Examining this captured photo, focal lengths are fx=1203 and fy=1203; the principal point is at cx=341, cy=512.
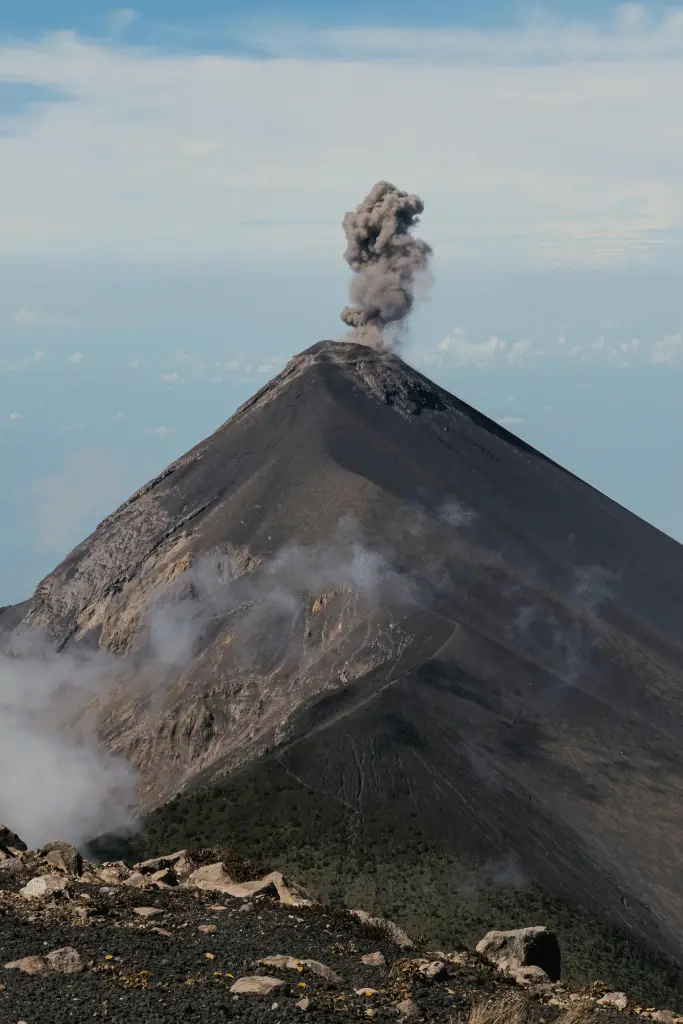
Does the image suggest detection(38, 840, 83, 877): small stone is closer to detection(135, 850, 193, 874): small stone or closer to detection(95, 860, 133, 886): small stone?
detection(95, 860, 133, 886): small stone

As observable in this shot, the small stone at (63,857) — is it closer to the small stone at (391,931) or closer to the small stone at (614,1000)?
the small stone at (391,931)

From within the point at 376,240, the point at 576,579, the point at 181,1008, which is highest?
the point at 376,240

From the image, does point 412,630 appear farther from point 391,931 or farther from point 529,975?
point 529,975

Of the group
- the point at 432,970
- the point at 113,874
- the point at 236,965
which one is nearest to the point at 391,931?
the point at 432,970

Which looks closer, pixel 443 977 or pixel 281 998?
pixel 281 998

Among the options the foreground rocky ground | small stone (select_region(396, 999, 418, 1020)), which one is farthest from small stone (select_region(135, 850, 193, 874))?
small stone (select_region(396, 999, 418, 1020))

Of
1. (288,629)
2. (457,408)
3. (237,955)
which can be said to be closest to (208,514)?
(288,629)

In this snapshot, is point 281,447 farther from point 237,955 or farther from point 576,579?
point 237,955
